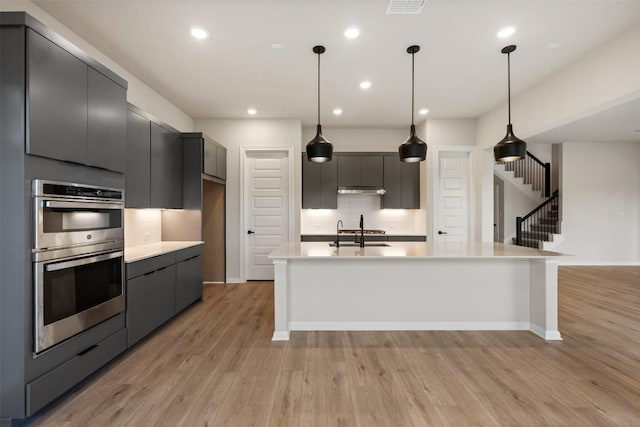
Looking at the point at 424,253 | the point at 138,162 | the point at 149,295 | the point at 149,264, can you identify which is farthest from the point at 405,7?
the point at 149,295

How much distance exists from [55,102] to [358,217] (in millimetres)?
5076

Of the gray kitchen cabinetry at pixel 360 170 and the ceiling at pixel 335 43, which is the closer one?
the ceiling at pixel 335 43

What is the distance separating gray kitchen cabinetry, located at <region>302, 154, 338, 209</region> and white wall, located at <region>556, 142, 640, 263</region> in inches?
213

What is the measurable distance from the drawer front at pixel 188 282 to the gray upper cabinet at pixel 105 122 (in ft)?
5.32

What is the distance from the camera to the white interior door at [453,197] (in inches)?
228

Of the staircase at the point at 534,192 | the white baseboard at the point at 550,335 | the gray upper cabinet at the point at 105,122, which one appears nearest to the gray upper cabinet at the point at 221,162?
the gray upper cabinet at the point at 105,122

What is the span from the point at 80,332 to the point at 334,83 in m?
3.81

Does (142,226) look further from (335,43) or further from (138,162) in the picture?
(335,43)

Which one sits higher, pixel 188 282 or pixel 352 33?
pixel 352 33

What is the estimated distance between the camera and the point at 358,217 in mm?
6332

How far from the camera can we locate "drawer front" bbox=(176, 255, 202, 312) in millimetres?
3760

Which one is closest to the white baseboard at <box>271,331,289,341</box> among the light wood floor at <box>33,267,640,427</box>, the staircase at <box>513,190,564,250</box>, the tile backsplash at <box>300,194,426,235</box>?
the light wood floor at <box>33,267,640,427</box>

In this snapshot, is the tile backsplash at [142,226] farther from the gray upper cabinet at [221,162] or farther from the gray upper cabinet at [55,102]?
the gray upper cabinet at [55,102]

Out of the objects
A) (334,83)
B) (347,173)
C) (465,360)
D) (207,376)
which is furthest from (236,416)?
(347,173)
